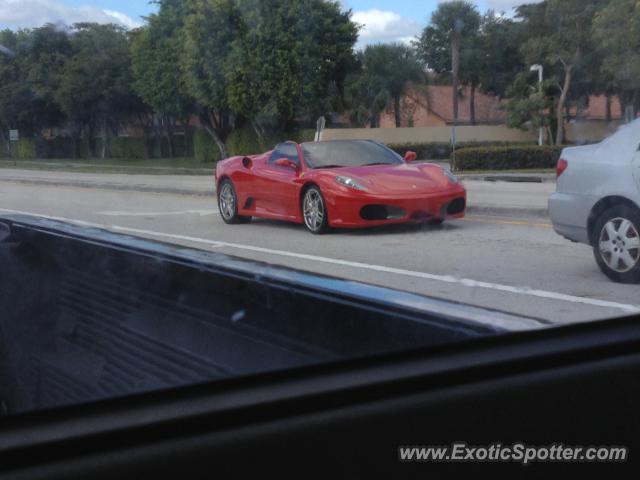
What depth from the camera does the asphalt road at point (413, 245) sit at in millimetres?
5461

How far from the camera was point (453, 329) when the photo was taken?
7.18ft

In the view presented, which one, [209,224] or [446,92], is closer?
[446,92]

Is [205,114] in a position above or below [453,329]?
above

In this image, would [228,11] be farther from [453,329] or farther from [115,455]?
[115,455]

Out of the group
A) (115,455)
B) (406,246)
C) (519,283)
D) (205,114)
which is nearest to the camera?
(115,455)

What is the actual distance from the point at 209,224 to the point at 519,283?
140 inches

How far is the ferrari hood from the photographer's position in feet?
23.4

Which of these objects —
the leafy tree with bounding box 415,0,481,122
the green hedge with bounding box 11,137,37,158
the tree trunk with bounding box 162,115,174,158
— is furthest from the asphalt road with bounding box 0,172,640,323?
the leafy tree with bounding box 415,0,481,122

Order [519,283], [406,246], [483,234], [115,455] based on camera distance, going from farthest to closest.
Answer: [483,234] < [406,246] < [519,283] < [115,455]

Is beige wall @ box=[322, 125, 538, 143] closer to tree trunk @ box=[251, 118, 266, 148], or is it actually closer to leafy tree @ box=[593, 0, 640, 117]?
→ tree trunk @ box=[251, 118, 266, 148]

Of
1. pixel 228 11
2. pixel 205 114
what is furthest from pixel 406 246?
pixel 228 11

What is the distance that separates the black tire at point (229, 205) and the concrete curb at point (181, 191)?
122 millimetres

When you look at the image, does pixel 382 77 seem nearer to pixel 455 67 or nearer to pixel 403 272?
pixel 455 67

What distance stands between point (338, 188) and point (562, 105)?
10.7 ft
